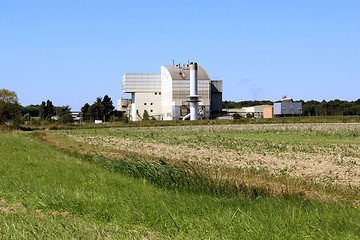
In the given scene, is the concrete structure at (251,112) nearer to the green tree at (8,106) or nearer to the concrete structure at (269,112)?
the concrete structure at (269,112)

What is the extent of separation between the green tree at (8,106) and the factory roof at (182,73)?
70530 mm

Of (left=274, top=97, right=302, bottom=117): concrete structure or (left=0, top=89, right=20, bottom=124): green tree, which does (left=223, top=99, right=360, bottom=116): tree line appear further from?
(left=0, top=89, right=20, bottom=124): green tree

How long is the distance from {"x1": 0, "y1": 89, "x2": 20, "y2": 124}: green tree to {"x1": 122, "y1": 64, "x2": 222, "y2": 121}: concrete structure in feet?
218

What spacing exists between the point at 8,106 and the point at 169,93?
239ft

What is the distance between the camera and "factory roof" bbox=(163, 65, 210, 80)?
470 feet

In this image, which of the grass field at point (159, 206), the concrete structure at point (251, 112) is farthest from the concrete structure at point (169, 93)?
the grass field at point (159, 206)

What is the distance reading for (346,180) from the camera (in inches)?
719

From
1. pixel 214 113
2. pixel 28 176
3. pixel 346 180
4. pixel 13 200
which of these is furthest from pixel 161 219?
pixel 214 113

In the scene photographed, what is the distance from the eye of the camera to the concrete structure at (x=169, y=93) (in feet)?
463

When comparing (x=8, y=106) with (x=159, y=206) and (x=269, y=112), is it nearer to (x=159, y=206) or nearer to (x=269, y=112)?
(x=159, y=206)

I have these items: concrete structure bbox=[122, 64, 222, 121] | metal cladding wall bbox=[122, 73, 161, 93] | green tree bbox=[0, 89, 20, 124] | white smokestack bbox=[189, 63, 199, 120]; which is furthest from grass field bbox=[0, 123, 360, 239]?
metal cladding wall bbox=[122, 73, 161, 93]

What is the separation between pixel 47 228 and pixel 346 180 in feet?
44.0

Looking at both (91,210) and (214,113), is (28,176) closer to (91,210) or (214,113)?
(91,210)

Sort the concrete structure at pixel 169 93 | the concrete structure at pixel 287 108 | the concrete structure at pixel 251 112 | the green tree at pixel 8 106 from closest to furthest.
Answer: the green tree at pixel 8 106 < the concrete structure at pixel 169 93 < the concrete structure at pixel 287 108 < the concrete structure at pixel 251 112
